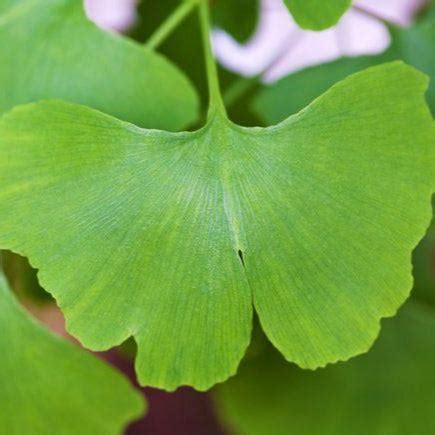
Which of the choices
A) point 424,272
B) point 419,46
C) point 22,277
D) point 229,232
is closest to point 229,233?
point 229,232

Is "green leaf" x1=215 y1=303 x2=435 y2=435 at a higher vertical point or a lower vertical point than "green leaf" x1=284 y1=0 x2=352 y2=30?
lower

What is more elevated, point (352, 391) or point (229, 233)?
point (229, 233)

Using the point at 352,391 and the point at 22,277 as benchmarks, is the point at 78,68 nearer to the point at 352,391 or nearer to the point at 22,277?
the point at 22,277

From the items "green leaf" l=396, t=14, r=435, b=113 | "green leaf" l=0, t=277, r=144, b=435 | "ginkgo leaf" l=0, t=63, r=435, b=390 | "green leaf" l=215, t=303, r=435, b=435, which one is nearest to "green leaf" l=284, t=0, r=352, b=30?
"ginkgo leaf" l=0, t=63, r=435, b=390

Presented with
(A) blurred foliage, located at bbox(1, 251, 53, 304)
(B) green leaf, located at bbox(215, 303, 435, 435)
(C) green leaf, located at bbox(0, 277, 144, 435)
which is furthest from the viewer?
(B) green leaf, located at bbox(215, 303, 435, 435)

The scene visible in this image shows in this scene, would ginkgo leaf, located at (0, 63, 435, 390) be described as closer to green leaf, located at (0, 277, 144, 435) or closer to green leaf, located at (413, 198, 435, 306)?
green leaf, located at (0, 277, 144, 435)

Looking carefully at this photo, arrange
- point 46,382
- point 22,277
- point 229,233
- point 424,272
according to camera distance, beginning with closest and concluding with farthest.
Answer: point 229,233, point 46,382, point 22,277, point 424,272

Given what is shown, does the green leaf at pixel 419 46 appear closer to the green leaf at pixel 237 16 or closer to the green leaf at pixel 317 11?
the green leaf at pixel 317 11
